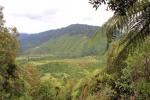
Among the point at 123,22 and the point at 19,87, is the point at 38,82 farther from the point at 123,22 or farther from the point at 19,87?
the point at 123,22

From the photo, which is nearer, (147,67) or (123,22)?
(123,22)

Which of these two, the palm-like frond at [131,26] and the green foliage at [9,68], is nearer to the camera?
the palm-like frond at [131,26]

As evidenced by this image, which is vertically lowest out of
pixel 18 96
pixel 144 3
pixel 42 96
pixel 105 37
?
pixel 42 96

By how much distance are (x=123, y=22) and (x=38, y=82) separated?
2549 inches

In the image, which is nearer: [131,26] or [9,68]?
[131,26]

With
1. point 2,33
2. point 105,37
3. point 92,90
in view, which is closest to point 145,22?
point 105,37

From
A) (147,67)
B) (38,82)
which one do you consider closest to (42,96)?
(38,82)

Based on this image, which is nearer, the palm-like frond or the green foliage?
the palm-like frond

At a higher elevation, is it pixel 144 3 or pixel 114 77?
pixel 144 3

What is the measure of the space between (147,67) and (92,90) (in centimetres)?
1765

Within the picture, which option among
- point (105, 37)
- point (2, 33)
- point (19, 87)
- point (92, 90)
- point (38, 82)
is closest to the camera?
point (105, 37)

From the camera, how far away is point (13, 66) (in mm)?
31344

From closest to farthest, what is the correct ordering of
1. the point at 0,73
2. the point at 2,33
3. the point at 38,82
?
the point at 2,33 < the point at 0,73 < the point at 38,82

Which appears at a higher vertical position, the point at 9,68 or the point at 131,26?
the point at 131,26
